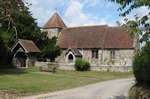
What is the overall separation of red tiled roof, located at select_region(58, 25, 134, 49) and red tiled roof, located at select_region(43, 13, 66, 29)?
4844mm

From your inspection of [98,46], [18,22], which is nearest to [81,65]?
[98,46]

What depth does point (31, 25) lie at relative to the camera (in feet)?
220

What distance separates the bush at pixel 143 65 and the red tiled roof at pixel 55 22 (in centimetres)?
5834

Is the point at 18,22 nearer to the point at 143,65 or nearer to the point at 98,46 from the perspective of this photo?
the point at 98,46

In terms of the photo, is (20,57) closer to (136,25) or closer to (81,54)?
(81,54)

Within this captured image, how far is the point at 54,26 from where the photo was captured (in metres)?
80.0

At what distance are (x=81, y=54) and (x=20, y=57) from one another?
12157mm

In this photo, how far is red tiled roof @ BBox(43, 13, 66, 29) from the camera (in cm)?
8072

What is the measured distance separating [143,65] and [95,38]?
4964cm

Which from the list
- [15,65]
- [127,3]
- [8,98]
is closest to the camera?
[127,3]

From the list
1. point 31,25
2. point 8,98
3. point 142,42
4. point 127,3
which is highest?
point 31,25

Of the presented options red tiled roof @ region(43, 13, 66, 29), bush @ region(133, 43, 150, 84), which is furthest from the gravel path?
red tiled roof @ region(43, 13, 66, 29)

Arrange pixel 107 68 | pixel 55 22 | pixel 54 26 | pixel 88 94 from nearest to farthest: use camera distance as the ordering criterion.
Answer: pixel 88 94, pixel 107 68, pixel 54 26, pixel 55 22

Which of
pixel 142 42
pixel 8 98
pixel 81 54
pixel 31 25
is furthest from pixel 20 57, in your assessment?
pixel 142 42
